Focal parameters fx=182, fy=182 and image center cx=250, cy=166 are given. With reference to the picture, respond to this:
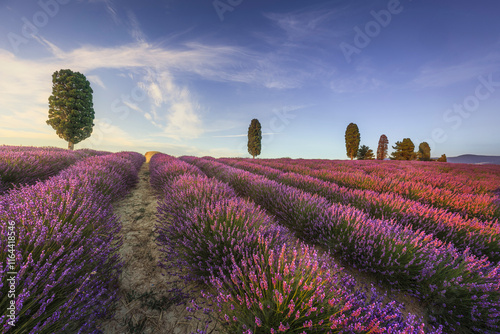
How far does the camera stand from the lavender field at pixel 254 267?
112 cm

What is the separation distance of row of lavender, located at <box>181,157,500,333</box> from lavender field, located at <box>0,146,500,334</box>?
13 millimetres

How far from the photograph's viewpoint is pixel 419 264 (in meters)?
1.92

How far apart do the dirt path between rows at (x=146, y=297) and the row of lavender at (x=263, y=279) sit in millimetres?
191

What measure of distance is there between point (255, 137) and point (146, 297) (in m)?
31.2

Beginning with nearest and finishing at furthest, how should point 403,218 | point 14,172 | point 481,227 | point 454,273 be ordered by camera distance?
1. point 454,273
2. point 481,227
3. point 403,218
4. point 14,172

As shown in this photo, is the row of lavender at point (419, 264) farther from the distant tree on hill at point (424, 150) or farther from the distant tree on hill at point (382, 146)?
the distant tree on hill at point (424, 150)

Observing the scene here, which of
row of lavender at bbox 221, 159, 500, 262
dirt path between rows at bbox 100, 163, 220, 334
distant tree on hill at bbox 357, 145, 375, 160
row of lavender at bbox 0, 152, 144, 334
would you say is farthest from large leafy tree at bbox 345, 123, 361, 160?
row of lavender at bbox 0, 152, 144, 334

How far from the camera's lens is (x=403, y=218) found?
3109 millimetres

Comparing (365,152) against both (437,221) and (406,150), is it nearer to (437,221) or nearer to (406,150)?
(406,150)

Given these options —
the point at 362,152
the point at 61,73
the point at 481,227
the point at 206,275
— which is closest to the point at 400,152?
the point at 362,152

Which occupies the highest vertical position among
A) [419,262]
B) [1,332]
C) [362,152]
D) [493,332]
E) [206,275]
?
[362,152]

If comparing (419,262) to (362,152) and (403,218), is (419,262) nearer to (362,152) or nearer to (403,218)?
(403,218)

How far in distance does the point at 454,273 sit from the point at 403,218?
1.46 meters

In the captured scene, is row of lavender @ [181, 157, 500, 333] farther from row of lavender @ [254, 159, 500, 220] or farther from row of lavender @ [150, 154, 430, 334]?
row of lavender @ [254, 159, 500, 220]
